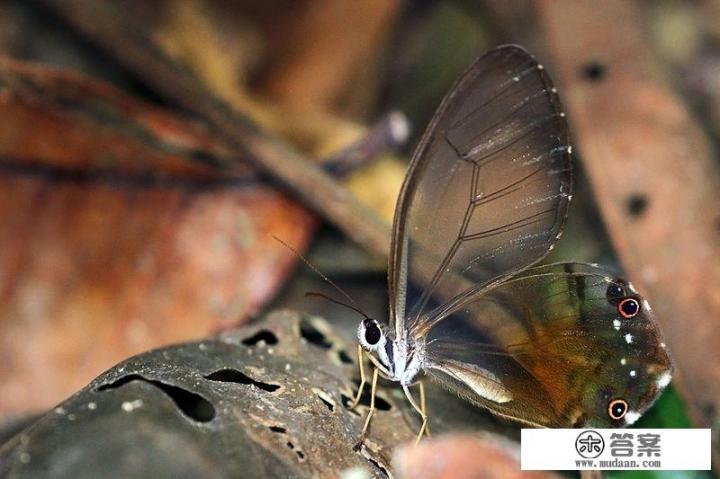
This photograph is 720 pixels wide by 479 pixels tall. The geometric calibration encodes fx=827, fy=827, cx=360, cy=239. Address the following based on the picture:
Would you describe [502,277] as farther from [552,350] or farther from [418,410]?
[418,410]

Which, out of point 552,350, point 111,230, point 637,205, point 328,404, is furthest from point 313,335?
point 637,205

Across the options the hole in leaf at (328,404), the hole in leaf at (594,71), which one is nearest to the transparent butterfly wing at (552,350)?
the hole in leaf at (328,404)

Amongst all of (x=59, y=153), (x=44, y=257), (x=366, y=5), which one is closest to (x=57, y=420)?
(x=44, y=257)

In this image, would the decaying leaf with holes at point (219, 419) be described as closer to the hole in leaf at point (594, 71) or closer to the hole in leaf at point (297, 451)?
the hole in leaf at point (297, 451)

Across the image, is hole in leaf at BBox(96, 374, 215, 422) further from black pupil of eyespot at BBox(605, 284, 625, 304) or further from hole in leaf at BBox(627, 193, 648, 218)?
hole in leaf at BBox(627, 193, 648, 218)

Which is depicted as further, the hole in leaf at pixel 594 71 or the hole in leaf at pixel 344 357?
the hole in leaf at pixel 594 71
